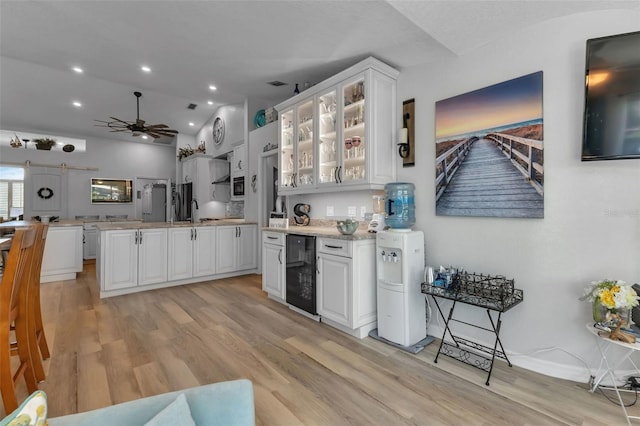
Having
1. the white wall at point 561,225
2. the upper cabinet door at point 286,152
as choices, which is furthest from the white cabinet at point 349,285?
the upper cabinet door at point 286,152

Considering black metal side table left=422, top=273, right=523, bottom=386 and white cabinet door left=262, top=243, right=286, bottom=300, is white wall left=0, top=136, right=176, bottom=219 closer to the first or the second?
white cabinet door left=262, top=243, right=286, bottom=300

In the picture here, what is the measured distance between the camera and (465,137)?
260 centimetres

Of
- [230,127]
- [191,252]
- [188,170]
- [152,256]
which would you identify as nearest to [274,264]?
[191,252]

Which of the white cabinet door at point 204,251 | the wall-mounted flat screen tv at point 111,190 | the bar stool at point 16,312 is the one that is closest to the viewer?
the bar stool at point 16,312

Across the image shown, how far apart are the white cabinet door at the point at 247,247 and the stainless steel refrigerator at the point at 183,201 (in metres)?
2.42

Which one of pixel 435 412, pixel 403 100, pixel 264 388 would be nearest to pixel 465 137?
pixel 403 100

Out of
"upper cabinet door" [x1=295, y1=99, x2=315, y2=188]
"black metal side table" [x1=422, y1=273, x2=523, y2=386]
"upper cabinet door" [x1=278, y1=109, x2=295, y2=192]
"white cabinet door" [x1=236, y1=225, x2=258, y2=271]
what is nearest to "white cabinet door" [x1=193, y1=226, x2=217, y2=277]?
"white cabinet door" [x1=236, y1=225, x2=258, y2=271]

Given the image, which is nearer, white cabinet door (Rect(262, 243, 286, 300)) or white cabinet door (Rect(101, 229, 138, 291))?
white cabinet door (Rect(262, 243, 286, 300))

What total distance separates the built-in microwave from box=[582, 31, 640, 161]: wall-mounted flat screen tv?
4949mm

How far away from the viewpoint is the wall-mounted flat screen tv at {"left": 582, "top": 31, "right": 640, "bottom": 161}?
1.87 meters

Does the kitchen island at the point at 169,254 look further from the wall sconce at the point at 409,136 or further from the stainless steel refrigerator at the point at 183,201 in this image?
the wall sconce at the point at 409,136

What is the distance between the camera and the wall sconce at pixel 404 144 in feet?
9.57

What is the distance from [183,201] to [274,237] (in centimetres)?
439

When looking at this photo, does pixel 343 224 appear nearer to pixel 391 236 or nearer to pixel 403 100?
pixel 391 236
